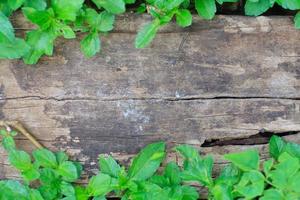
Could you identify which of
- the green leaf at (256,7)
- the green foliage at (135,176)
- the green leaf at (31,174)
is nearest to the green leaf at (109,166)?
the green foliage at (135,176)

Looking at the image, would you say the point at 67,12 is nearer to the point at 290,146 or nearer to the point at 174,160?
the point at 174,160

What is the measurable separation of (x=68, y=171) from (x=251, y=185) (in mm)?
780

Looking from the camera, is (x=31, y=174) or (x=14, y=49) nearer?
(x=14, y=49)

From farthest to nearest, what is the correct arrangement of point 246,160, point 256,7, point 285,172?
point 256,7
point 246,160
point 285,172

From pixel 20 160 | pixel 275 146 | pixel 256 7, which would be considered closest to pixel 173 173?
pixel 275 146

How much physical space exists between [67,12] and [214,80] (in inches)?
27.2

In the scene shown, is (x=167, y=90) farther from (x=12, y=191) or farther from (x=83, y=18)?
(x=12, y=191)

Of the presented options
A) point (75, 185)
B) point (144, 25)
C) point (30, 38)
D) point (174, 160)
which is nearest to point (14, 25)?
point (30, 38)

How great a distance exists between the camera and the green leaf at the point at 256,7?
2.28 m

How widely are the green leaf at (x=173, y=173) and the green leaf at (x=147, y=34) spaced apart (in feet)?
1.76

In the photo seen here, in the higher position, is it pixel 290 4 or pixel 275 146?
pixel 290 4

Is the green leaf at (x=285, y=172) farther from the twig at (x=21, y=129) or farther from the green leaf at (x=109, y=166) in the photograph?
the twig at (x=21, y=129)

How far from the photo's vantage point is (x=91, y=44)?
89.2 inches

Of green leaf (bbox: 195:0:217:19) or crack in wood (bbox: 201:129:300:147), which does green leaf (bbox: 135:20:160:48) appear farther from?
crack in wood (bbox: 201:129:300:147)
